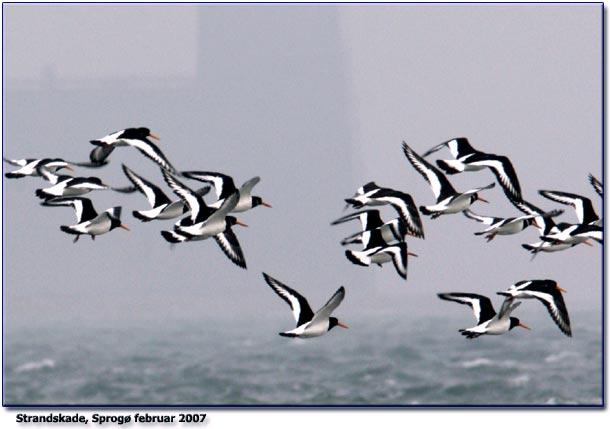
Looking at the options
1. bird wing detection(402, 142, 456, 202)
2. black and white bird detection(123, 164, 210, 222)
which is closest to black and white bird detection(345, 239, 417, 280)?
bird wing detection(402, 142, 456, 202)

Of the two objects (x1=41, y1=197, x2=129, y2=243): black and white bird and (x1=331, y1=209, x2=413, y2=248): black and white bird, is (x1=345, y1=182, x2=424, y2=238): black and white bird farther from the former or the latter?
(x1=41, y1=197, x2=129, y2=243): black and white bird

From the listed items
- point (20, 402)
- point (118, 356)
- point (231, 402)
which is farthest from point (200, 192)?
point (118, 356)

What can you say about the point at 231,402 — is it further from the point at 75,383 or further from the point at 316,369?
the point at 316,369

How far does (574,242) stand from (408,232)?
84.8 inches

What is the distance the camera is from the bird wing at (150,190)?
14398 mm

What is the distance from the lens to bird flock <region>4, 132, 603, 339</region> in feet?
43.7

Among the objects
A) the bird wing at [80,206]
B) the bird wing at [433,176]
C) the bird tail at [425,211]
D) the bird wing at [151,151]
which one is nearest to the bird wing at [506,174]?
the bird wing at [433,176]

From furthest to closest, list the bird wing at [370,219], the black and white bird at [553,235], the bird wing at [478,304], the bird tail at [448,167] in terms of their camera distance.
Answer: the bird wing at [370,219], the bird tail at [448,167], the black and white bird at [553,235], the bird wing at [478,304]

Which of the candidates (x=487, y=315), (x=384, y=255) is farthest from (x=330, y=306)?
(x=487, y=315)

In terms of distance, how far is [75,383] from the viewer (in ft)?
243

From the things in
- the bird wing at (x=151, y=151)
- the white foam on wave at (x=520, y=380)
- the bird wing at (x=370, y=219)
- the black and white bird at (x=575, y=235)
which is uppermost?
the bird wing at (x=151, y=151)

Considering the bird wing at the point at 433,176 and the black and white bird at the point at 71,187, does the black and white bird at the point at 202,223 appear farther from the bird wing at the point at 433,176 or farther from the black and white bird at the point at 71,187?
the bird wing at the point at 433,176

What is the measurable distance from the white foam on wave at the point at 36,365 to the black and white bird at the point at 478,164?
77321mm

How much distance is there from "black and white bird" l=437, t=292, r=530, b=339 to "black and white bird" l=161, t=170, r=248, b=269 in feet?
9.17
